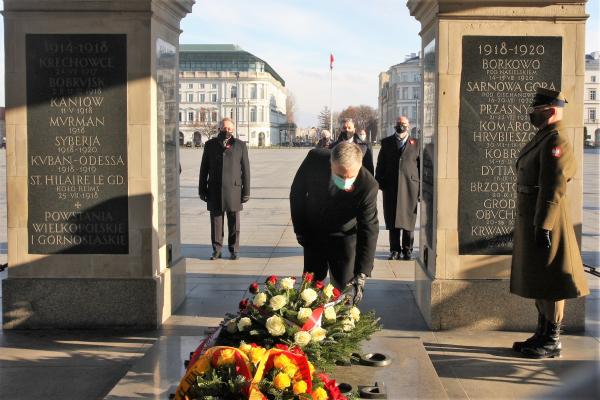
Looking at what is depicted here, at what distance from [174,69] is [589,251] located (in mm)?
7263

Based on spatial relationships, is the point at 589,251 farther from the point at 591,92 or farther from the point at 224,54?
the point at 224,54

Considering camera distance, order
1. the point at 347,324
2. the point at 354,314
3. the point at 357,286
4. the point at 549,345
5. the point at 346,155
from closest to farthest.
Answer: the point at 347,324 < the point at 354,314 < the point at 346,155 < the point at 357,286 < the point at 549,345

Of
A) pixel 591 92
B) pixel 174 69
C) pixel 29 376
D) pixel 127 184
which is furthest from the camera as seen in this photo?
pixel 591 92

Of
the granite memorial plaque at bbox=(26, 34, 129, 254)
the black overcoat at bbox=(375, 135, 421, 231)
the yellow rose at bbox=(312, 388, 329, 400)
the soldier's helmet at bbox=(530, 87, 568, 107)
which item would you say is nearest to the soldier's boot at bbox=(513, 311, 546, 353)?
the soldier's helmet at bbox=(530, 87, 568, 107)

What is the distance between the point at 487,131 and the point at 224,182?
4.99 metres

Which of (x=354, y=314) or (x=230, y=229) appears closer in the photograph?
(x=354, y=314)

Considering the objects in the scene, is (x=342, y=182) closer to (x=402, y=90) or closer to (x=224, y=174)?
(x=224, y=174)

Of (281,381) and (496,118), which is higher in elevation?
(496,118)

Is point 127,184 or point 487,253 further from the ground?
point 127,184

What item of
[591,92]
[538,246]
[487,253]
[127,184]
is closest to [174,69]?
[127,184]

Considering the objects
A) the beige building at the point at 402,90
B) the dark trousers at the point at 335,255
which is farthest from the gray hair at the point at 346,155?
the beige building at the point at 402,90

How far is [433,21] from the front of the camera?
7016mm

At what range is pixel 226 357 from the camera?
10.9ft

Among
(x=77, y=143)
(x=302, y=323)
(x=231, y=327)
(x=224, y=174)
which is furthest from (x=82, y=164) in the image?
(x=224, y=174)
